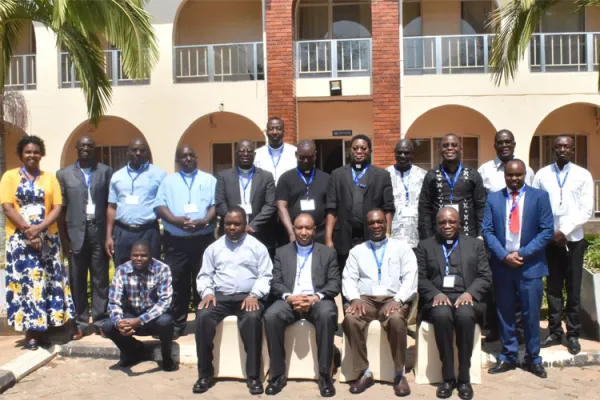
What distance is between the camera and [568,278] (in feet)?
20.9

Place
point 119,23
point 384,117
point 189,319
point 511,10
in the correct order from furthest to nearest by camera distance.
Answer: point 384,117, point 511,10, point 119,23, point 189,319

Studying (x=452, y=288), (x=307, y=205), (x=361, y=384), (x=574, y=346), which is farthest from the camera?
(x=307, y=205)

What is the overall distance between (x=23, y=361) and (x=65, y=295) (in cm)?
79

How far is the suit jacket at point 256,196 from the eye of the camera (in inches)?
265

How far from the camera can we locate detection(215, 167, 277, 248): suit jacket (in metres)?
6.73

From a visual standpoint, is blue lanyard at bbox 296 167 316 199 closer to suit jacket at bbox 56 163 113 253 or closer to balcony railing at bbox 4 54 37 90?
suit jacket at bbox 56 163 113 253

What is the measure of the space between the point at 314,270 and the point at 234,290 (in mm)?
804

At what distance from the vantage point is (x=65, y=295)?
680 cm

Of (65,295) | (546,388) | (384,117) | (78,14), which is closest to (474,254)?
(546,388)

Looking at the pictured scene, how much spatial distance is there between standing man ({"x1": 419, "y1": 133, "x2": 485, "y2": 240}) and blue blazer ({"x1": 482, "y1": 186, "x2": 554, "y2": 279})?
1.16ft

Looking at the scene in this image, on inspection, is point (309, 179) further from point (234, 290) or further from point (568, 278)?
point (568, 278)

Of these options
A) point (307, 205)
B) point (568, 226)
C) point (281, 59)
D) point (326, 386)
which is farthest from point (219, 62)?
point (326, 386)

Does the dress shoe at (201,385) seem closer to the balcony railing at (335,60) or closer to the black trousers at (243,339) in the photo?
the black trousers at (243,339)

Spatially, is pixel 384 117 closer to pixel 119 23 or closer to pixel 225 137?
pixel 225 137
